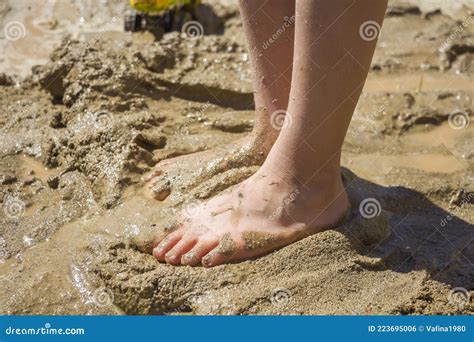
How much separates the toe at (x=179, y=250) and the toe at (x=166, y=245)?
0.06 ft

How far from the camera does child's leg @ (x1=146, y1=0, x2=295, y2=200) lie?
7.82 ft

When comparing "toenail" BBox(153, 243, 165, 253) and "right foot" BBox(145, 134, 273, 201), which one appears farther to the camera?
"right foot" BBox(145, 134, 273, 201)

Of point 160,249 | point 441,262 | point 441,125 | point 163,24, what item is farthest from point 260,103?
point 163,24

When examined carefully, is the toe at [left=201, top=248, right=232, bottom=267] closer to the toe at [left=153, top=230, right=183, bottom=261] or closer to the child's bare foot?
the toe at [left=153, top=230, right=183, bottom=261]

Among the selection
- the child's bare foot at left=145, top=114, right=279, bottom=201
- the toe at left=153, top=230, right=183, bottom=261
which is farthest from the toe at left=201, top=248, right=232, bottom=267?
the child's bare foot at left=145, top=114, right=279, bottom=201

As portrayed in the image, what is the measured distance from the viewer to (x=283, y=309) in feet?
6.86

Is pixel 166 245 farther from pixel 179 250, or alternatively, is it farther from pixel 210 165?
pixel 210 165

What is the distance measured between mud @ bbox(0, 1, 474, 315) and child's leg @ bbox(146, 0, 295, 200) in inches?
1.0

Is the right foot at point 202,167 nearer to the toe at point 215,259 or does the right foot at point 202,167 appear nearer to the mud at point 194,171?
the mud at point 194,171

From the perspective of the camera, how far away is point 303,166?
2230 millimetres

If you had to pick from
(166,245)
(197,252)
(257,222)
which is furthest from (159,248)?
(257,222)

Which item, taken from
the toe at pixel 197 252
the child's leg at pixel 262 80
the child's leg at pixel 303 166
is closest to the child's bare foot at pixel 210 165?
the child's leg at pixel 262 80

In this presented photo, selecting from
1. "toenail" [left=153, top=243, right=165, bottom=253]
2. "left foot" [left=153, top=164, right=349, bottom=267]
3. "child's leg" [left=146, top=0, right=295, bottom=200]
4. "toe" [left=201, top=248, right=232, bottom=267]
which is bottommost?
"toenail" [left=153, top=243, right=165, bottom=253]

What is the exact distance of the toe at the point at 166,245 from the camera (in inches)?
90.2
